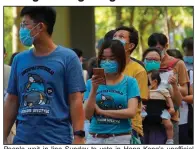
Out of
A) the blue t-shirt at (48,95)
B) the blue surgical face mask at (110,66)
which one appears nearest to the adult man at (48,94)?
the blue t-shirt at (48,95)

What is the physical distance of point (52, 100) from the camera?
5152 mm

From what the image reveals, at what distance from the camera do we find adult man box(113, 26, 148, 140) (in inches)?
242

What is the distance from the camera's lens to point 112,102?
5.80 m

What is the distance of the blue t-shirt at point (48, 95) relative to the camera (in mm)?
5141

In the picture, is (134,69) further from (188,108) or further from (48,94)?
(188,108)

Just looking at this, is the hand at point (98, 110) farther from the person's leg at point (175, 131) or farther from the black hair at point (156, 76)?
the person's leg at point (175, 131)

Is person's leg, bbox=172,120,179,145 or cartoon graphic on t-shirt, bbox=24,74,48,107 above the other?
cartoon graphic on t-shirt, bbox=24,74,48,107

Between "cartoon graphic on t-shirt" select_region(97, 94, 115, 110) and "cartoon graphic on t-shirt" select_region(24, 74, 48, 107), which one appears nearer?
"cartoon graphic on t-shirt" select_region(24, 74, 48, 107)

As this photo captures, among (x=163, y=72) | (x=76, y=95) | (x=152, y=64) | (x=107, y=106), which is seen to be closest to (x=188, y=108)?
(x=163, y=72)

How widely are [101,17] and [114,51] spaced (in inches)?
733

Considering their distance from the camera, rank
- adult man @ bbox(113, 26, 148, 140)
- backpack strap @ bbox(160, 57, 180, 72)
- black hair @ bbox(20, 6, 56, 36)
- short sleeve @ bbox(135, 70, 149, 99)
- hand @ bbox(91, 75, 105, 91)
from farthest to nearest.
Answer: backpack strap @ bbox(160, 57, 180, 72)
short sleeve @ bbox(135, 70, 149, 99)
adult man @ bbox(113, 26, 148, 140)
hand @ bbox(91, 75, 105, 91)
black hair @ bbox(20, 6, 56, 36)

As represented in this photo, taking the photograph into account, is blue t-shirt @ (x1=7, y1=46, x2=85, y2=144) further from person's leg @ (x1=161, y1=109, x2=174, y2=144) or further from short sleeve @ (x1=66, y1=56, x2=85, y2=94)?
person's leg @ (x1=161, y1=109, x2=174, y2=144)

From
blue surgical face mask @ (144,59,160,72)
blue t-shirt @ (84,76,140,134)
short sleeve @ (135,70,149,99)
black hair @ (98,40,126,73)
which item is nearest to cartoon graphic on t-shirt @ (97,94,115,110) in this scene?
blue t-shirt @ (84,76,140,134)
